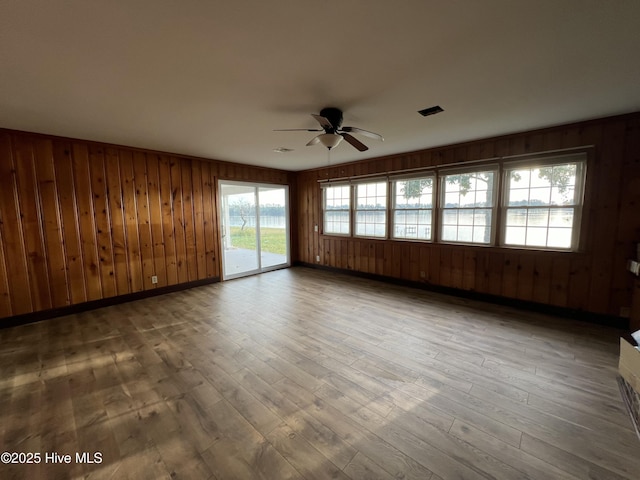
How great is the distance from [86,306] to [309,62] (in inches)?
183

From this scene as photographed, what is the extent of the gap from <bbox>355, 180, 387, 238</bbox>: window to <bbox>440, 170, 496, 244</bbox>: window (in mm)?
1174

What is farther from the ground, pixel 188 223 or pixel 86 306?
pixel 188 223

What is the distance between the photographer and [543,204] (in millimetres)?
3500

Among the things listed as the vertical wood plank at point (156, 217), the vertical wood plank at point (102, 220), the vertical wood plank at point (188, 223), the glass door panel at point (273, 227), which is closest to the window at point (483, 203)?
the glass door panel at point (273, 227)

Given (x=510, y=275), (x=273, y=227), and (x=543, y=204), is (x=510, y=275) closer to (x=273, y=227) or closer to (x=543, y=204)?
(x=543, y=204)

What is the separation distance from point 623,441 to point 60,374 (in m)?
4.36

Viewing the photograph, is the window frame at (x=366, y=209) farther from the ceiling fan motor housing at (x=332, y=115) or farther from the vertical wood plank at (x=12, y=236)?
the vertical wood plank at (x=12, y=236)

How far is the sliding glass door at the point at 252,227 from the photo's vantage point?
18.4 ft

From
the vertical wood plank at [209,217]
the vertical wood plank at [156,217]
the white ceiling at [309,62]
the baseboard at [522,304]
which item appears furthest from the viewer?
the vertical wood plank at [209,217]

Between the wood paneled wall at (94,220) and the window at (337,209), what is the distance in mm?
2572

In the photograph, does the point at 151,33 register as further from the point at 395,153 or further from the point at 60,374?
the point at 395,153

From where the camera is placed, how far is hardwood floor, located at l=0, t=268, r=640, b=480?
145 centimetres

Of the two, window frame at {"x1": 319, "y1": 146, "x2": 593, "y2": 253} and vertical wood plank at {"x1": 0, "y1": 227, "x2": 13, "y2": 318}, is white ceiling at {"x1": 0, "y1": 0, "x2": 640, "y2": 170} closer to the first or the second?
window frame at {"x1": 319, "y1": 146, "x2": 593, "y2": 253}

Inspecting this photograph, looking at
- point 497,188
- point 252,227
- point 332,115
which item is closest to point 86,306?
point 252,227
